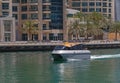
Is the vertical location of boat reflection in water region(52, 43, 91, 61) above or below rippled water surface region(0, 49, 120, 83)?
above

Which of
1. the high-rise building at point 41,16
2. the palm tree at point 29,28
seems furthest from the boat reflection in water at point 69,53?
the high-rise building at point 41,16

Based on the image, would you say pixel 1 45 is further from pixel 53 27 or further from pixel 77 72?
pixel 77 72

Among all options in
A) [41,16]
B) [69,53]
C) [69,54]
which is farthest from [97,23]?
[69,53]

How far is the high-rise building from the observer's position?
167 m

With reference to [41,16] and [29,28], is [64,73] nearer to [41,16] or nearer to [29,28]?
[29,28]

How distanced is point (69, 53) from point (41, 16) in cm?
8288

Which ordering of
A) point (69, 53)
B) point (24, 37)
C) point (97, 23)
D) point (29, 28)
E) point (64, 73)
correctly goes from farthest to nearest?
point (97, 23) < point (24, 37) < point (29, 28) < point (69, 53) < point (64, 73)

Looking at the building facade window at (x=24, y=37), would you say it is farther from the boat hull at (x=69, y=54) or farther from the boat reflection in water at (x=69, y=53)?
the boat hull at (x=69, y=54)

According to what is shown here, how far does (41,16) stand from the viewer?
168 metres

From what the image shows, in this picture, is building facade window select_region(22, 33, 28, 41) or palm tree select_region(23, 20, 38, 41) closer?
palm tree select_region(23, 20, 38, 41)

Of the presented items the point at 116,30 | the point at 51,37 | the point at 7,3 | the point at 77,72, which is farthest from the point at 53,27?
the point at 77,72

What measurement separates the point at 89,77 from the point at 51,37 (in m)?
111

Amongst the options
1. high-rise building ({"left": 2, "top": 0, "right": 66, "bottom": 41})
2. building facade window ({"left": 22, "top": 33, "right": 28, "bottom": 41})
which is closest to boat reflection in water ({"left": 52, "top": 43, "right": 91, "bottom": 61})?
high-rise building ({"left": 2, "top": 0, "right": 66, "bottom": 41})

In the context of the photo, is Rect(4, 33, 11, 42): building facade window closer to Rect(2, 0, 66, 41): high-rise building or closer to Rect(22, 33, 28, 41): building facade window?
Rect(2, 0, 66, 41): high-rise building
